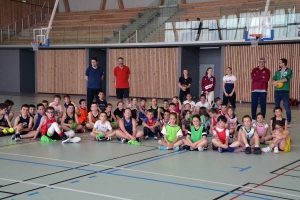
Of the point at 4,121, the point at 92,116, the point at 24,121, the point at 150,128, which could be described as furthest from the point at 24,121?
the point at 150,128

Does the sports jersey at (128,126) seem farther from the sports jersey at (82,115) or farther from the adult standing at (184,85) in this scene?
the adult standing at (184,85)

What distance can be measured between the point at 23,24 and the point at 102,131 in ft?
74.3

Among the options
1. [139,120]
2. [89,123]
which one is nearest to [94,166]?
[89,123]

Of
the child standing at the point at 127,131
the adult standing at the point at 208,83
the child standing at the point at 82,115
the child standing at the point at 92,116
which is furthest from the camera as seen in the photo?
the adult standing at the point at 208,83

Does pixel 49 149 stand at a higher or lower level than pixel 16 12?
lower

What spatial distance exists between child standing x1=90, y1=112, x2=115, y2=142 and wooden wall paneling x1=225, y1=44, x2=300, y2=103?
13.8 metres

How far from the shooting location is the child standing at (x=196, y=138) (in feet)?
26.6

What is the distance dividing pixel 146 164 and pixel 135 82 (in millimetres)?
18953

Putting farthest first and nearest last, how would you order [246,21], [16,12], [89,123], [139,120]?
[16,12], [246,21], [139,120], [89,123]

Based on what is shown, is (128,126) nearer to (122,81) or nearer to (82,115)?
(82,115)

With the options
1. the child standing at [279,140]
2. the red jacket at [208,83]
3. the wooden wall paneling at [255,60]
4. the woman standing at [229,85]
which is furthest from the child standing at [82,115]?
the wooden wall paneling at [255,60]

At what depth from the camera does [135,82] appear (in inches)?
1011

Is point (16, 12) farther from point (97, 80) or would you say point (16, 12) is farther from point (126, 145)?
point (126, 145)

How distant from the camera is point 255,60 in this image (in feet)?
72.0
